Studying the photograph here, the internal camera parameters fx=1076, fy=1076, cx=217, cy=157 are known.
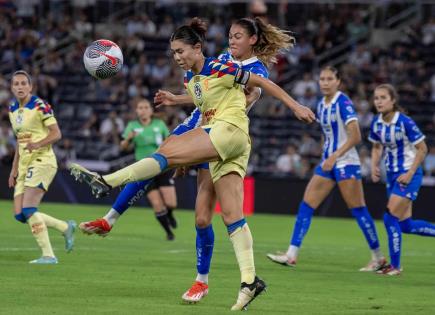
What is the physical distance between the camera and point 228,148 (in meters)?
8.59

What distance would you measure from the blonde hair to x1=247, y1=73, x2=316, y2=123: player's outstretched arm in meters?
0.92

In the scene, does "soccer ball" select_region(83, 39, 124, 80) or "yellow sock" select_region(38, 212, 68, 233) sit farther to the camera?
"yellow sock" select_region(38, 212, 68, 233)

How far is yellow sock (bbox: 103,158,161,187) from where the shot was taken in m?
8.11

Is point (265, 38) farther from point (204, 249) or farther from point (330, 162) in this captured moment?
point (330, 162)

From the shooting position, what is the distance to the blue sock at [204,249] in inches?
369

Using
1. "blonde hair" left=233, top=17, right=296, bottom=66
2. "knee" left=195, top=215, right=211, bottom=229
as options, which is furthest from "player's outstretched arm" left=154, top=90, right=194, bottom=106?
"knee" left=195, top=215, right=211, bottom=229

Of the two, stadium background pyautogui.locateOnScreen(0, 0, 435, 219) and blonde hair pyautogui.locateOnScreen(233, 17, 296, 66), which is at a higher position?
blonde hair pyautogui.locateOnScreen(233, 17, 296, 66)

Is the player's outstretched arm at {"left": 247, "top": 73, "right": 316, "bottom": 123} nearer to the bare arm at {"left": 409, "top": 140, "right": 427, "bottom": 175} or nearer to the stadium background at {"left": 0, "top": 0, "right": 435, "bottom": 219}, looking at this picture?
the bare arm at {"left": 409, "top": 140, "right": 427, "bottom": 175}

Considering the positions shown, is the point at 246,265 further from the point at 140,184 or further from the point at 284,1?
the point at 284,1

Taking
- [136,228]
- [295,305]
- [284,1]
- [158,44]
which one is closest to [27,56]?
[158,44]

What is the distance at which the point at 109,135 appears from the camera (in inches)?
1060

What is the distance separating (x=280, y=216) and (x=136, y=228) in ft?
16.2

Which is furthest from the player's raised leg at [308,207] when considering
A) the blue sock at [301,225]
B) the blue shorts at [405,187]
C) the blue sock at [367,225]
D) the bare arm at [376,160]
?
the blue shorts at [405,187]

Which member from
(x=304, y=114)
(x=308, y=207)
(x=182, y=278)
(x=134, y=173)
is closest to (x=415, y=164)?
(x=308, y=207)
